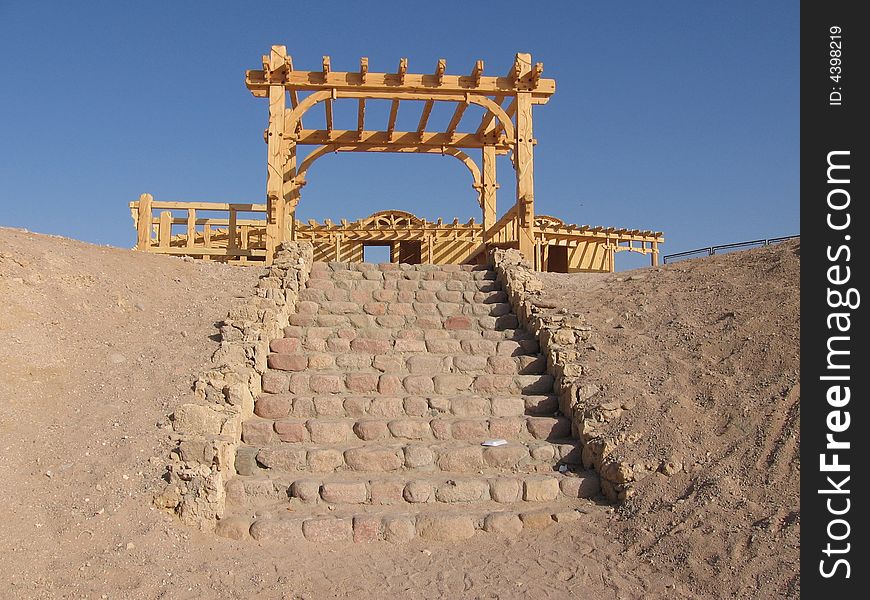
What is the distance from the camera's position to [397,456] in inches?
221

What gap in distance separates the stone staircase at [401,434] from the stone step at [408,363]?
0.5 inches

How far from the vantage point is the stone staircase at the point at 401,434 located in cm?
499

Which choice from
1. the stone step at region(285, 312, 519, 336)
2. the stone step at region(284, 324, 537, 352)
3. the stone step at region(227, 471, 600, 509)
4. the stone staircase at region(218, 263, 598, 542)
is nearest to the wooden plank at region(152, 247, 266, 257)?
the stone staircase at region(218, 263, 598, 542)

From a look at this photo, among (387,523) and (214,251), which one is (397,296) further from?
(387,523)

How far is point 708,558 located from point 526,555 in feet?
4.18

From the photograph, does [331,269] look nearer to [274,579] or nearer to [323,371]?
[323,371]

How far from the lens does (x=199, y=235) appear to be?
21.0m

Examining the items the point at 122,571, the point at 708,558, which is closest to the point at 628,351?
the point at 708,558

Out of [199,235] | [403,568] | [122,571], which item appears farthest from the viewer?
Result: [199,235]

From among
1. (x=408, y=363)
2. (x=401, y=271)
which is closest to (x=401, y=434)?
(x=408, y=363)

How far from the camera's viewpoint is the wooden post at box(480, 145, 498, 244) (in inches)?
592

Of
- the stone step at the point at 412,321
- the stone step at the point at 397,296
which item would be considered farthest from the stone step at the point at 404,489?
the stone step at the point at 397,296

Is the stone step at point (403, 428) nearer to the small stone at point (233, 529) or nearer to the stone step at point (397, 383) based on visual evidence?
the stone step at point (397, 383)

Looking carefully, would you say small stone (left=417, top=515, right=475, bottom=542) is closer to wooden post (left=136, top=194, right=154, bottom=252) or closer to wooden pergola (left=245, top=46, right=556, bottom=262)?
wooden pergola (left=245, top=46, right=556, bottom=262)
